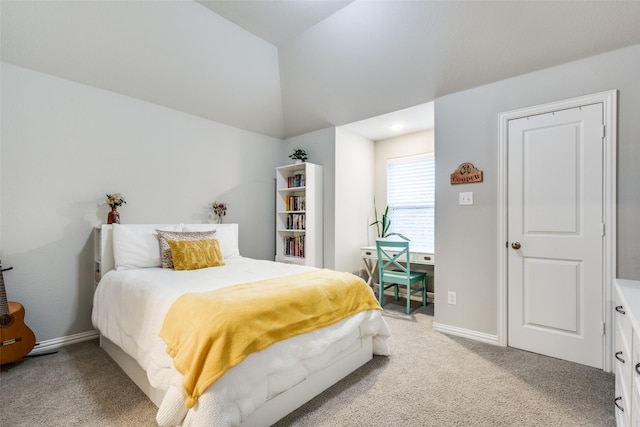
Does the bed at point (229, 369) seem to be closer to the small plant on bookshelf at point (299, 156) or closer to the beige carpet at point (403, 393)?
the beige carpet at point (403, 393)

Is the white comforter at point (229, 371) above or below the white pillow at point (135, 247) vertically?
below

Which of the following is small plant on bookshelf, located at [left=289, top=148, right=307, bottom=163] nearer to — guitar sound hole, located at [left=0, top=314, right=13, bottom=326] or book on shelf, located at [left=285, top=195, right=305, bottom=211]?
book on shelf, located at [left=285, top=195, right=305, bottom=211]

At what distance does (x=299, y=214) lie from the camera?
4000mm

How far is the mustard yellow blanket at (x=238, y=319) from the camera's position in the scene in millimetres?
1342

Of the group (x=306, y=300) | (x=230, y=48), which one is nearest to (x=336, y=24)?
(x=230, y=48)

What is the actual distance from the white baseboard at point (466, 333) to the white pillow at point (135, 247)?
269 centimetres

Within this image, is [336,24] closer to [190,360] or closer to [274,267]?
[274,267]

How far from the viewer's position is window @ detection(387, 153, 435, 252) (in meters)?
4.15

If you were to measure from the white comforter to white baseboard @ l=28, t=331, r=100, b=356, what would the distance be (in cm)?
42

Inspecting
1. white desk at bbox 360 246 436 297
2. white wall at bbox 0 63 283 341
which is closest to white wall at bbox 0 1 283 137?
white wall at bbox 0 63 283 341

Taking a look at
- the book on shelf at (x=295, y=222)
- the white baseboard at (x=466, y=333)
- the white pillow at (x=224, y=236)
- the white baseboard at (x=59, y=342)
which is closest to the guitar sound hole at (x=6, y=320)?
the white baseboard at (x=59, y=342)

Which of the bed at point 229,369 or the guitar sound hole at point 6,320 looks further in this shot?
the guitar sound hole at point 6,320

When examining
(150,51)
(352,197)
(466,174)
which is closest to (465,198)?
(466,174)

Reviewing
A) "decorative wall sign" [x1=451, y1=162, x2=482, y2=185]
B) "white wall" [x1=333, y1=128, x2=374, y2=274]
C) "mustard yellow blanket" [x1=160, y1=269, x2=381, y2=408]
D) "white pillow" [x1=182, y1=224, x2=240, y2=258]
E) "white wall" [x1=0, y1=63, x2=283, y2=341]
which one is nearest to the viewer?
"mustard yellow blanket" [x1=160, y1=269, x2=381, y2=408]
